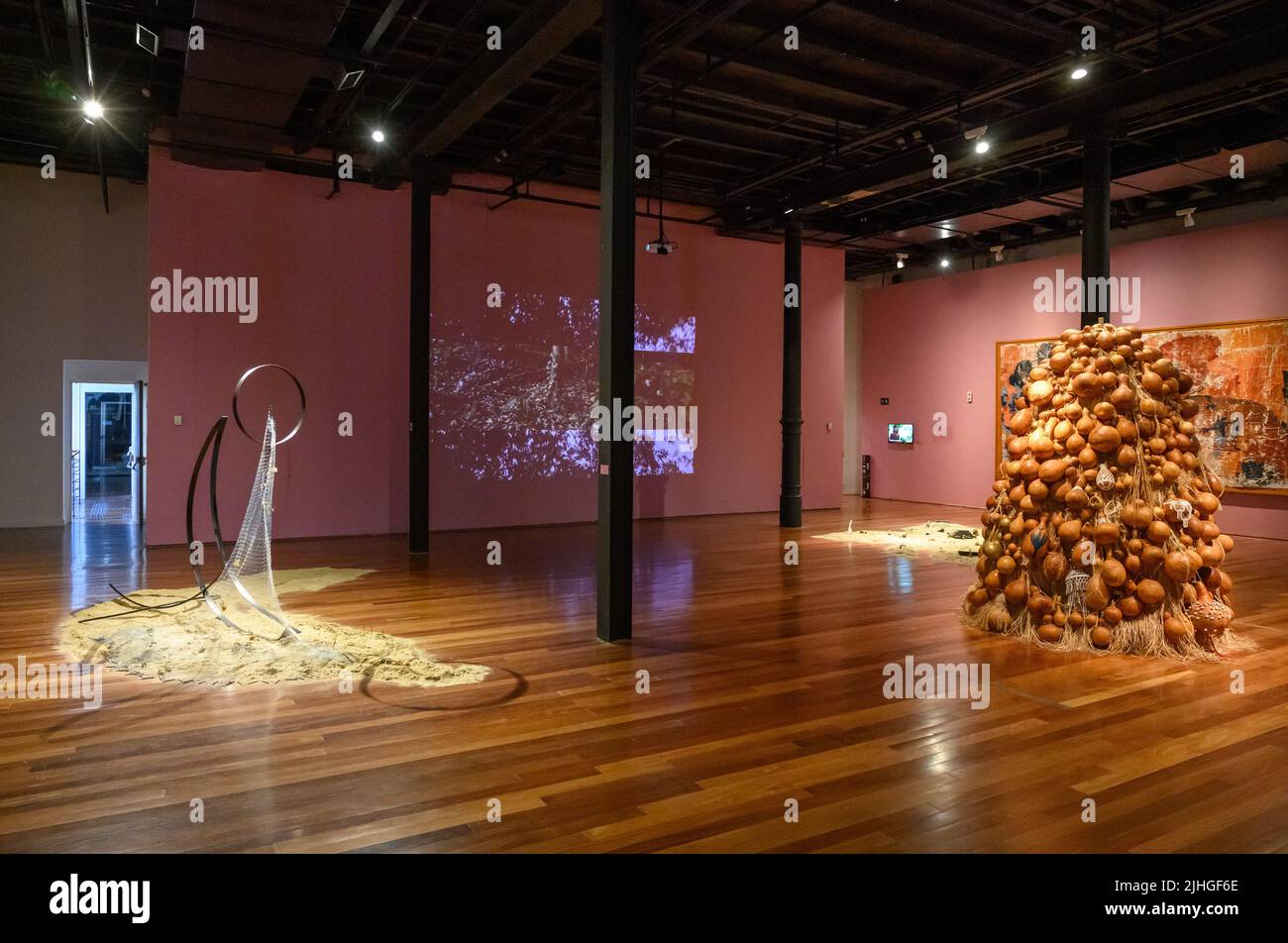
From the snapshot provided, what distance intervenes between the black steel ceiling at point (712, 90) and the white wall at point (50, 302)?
0.41m

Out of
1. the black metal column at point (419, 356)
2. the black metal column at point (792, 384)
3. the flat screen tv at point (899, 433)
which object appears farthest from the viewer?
the flat screen tv at point (899, 433)

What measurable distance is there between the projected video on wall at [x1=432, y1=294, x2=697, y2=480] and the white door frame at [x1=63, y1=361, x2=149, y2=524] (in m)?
3.98

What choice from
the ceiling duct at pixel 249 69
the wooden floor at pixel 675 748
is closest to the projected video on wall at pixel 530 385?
the ceiling duct at pixel 249 69

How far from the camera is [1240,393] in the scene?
9.89 meters

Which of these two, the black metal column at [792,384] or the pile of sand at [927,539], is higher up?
the black metal column at [792,384]

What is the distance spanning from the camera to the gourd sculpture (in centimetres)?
477

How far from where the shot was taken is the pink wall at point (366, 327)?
8.78 meters

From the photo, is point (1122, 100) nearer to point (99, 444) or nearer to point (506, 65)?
point (506, 65)

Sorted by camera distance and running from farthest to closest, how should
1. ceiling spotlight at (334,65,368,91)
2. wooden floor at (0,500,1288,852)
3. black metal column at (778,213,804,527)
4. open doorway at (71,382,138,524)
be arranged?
open doorway at (71,382,138,524), black metal column at (778,213,804,527), ceiling spotlight at (334,65,368,91), wooden floor at (0,500,1288,852)

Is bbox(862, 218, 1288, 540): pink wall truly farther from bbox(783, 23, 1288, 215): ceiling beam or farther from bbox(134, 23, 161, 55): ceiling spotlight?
bbox(134, 23, 161, 55): ceiling spotlight

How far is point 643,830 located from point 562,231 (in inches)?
361

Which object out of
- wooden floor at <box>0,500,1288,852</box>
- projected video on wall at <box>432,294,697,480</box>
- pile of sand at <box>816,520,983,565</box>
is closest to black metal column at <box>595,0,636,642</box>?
wooden floor at <box>0,500,1288,852</box>

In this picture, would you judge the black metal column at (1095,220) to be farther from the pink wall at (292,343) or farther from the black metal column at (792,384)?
the pink wall at (292,343)
